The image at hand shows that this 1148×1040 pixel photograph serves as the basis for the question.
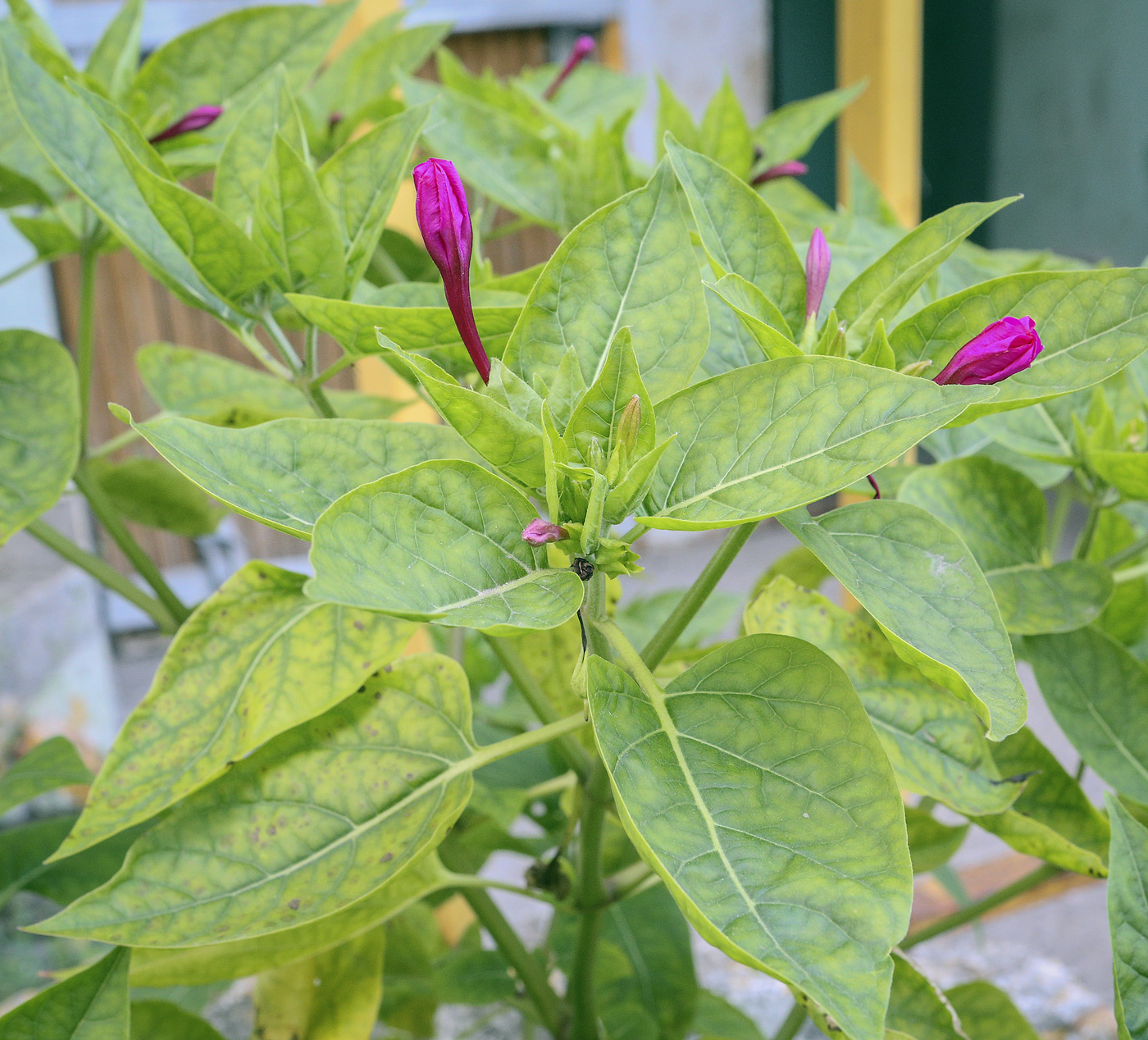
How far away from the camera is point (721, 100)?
0.57m

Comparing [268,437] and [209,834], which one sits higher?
[268,437]

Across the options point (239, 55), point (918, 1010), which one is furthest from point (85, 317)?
point (918, 1010)

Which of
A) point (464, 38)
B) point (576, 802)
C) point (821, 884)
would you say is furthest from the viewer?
point (464, 38)

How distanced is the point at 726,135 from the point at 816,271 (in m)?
0.25

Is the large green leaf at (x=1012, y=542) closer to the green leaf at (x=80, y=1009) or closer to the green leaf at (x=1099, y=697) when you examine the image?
the green leaf at (x=1099, y=697)

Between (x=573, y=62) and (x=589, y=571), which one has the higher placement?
(x=573, y=62)

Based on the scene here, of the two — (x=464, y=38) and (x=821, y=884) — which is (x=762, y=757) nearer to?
(x=821, y=884)

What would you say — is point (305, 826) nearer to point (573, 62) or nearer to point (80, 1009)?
point (80, 1009)

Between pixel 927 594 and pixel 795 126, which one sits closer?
pixel 927 594

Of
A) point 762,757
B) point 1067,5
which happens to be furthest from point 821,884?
point 1067,5

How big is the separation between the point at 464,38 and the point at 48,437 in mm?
2003

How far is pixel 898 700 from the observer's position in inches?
16.3

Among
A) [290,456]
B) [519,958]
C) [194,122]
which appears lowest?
[519,958]

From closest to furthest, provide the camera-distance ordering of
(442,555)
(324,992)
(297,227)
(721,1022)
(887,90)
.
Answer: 1. (442,555)
2. (297,227)
3. (324,992)
4. (721,1022)
5. (887,90)
